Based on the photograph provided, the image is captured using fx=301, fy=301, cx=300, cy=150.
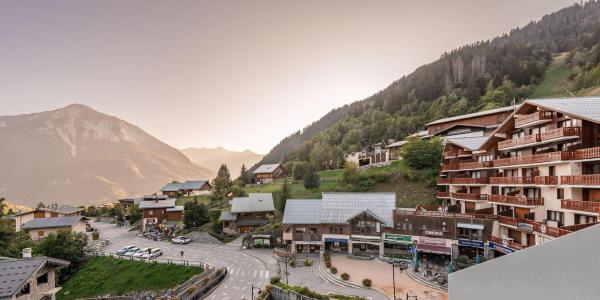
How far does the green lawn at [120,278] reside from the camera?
39.8 m

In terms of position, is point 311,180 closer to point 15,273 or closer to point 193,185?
point 193,185

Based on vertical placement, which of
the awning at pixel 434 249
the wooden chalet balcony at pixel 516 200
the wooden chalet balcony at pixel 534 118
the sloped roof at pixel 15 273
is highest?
the wooden chalet balcony at pixel 534 118

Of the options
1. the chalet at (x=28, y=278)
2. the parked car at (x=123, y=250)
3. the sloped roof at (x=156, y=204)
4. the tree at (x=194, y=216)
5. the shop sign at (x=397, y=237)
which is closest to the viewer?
the chalet at (x=28, y=278)

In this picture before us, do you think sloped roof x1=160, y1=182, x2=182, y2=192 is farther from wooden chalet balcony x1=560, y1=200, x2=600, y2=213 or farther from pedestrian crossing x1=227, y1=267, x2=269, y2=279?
wooden chalet balcony x1=560, y1=200, x2=600, y2=213

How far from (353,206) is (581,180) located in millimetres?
26057

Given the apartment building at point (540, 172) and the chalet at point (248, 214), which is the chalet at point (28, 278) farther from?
the apartment building at point (540, 172)

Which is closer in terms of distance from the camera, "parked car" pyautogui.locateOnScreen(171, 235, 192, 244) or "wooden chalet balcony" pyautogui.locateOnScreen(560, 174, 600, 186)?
"wooden chalet balcony" pyautogui.locateOnScreen(560, 174, 600, 186)

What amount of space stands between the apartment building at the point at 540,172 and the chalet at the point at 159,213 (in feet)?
200

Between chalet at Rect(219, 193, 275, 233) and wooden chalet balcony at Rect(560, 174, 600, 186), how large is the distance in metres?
46.3

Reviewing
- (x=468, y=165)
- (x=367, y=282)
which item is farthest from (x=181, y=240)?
(x=468, y=165)

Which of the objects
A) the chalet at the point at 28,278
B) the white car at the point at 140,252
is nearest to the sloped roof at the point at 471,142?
the chalet at the point at 28,278

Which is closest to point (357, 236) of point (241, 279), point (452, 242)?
point (452, 242)

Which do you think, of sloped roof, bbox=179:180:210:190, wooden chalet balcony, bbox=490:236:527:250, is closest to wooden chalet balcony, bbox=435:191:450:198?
wooden chalet balcony, bbox=490:236:527:250

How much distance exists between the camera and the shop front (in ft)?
126
